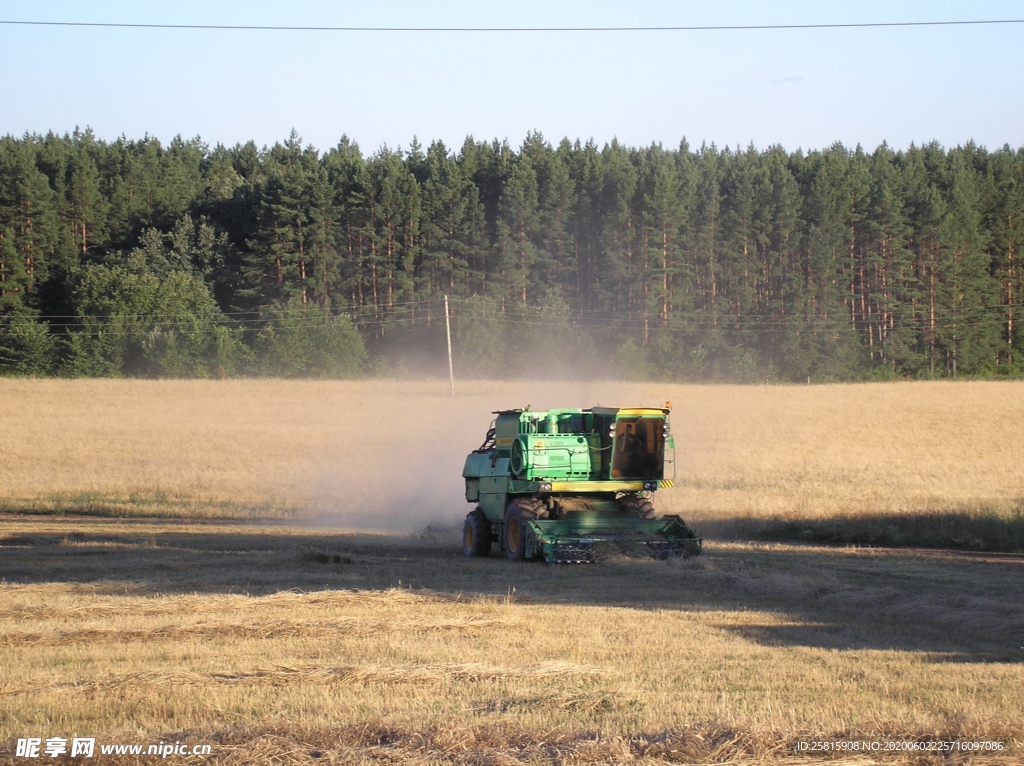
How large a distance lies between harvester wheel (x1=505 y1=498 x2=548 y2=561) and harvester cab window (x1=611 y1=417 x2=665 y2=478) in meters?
1.47

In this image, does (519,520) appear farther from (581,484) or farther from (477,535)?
(477,535)

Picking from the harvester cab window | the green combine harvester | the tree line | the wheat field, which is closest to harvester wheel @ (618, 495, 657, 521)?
the green combine harvester

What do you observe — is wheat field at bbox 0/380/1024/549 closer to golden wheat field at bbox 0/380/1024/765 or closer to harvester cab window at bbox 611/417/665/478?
golden wheat field at bbox 0/380/1024/765

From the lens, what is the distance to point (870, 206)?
75562 millimetres

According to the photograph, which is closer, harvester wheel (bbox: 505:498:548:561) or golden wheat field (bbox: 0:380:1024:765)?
golden wheat field (bbox: 0:380:1024:765)

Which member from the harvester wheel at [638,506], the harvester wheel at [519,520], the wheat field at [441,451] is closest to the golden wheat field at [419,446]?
the wheat field at [441,451]

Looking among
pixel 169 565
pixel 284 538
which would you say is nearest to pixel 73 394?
pixel 284 538

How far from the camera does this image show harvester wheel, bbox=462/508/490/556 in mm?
18578

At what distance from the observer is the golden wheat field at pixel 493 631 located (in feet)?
20.1

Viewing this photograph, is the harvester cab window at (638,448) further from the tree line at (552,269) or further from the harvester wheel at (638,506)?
the tree line at (552,269)

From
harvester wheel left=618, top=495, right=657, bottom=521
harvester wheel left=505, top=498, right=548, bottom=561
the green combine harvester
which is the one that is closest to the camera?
the green combine harvester

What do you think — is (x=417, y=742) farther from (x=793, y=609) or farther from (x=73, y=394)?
(x=73, y=394)

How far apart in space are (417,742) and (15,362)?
222 ft

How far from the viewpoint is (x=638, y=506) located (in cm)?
1748
